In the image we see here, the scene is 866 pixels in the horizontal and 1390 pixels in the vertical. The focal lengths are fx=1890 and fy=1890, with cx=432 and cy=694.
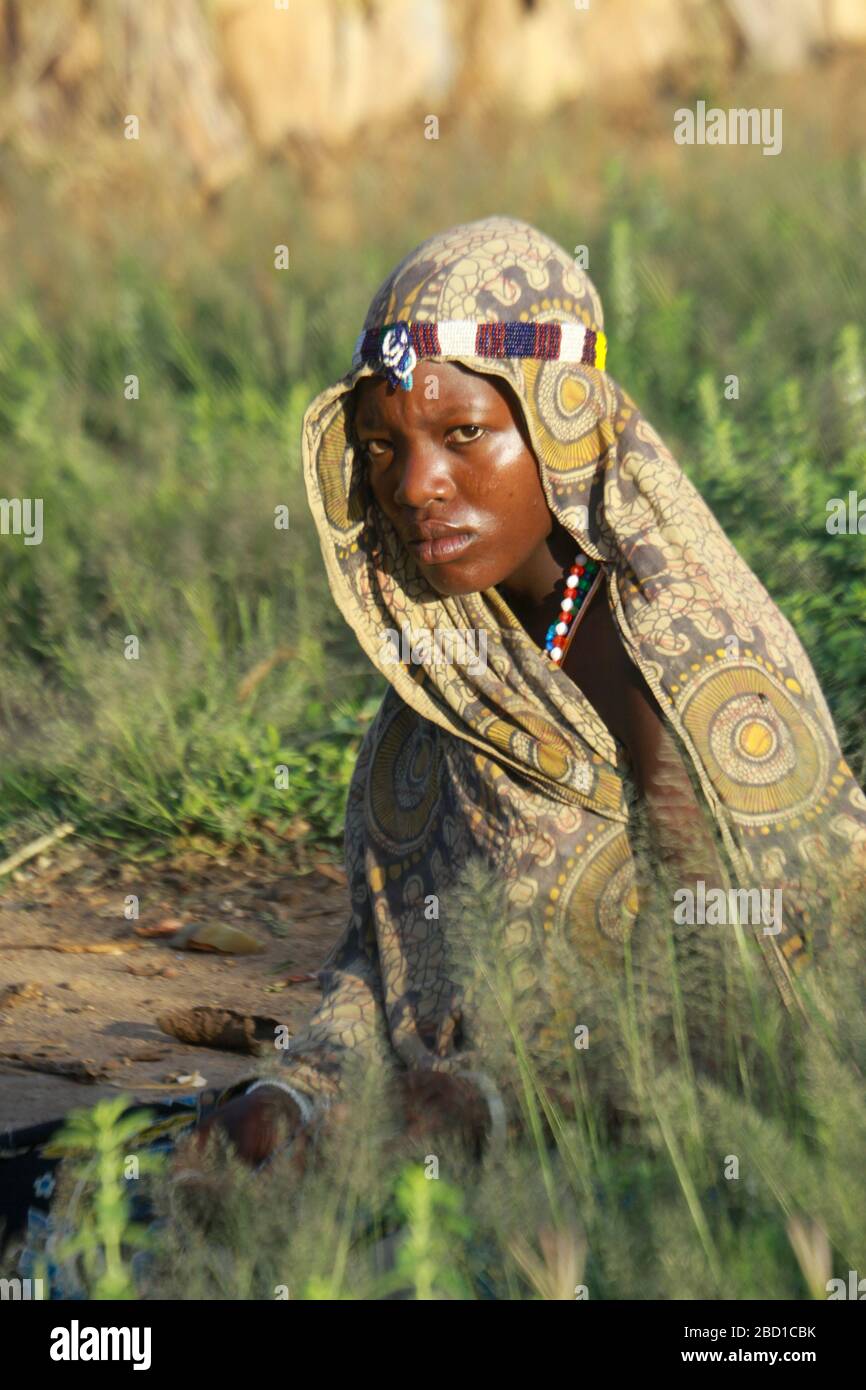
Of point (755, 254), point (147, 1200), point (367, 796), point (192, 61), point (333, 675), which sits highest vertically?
point (192, 61)

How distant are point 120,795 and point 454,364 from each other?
3053mm

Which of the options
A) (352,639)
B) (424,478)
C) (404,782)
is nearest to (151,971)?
(404,782)

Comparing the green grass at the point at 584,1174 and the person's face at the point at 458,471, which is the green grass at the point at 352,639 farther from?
the person's face at the point at 458,471

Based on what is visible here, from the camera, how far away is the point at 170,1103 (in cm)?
334

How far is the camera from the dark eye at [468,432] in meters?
2.92

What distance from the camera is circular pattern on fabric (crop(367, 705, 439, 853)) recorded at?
320cm

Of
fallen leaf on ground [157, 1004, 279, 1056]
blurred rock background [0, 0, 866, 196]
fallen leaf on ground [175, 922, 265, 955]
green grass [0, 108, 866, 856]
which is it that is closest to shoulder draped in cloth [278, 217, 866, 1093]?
fallen leaf on ground [157, 1004, 279, 1056]

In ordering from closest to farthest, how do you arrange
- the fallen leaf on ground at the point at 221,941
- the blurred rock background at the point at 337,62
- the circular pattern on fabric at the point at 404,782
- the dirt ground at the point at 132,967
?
the circular pattern on fabric at the point at 404,782 < the dirt ground at the point at 132,967 < the fallen leaf on ground at the point at 221,941 < the blurred rock background at the point at 337,62

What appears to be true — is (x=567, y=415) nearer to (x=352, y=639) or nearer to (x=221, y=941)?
(x=221, y=941)

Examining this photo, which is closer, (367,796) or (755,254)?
(367,796)

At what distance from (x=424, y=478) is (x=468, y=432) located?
0.11 meters

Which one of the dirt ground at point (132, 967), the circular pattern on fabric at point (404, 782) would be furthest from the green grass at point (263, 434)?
the circular pattern on fabric at point (404, 782)

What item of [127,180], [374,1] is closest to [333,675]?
[127,180]
